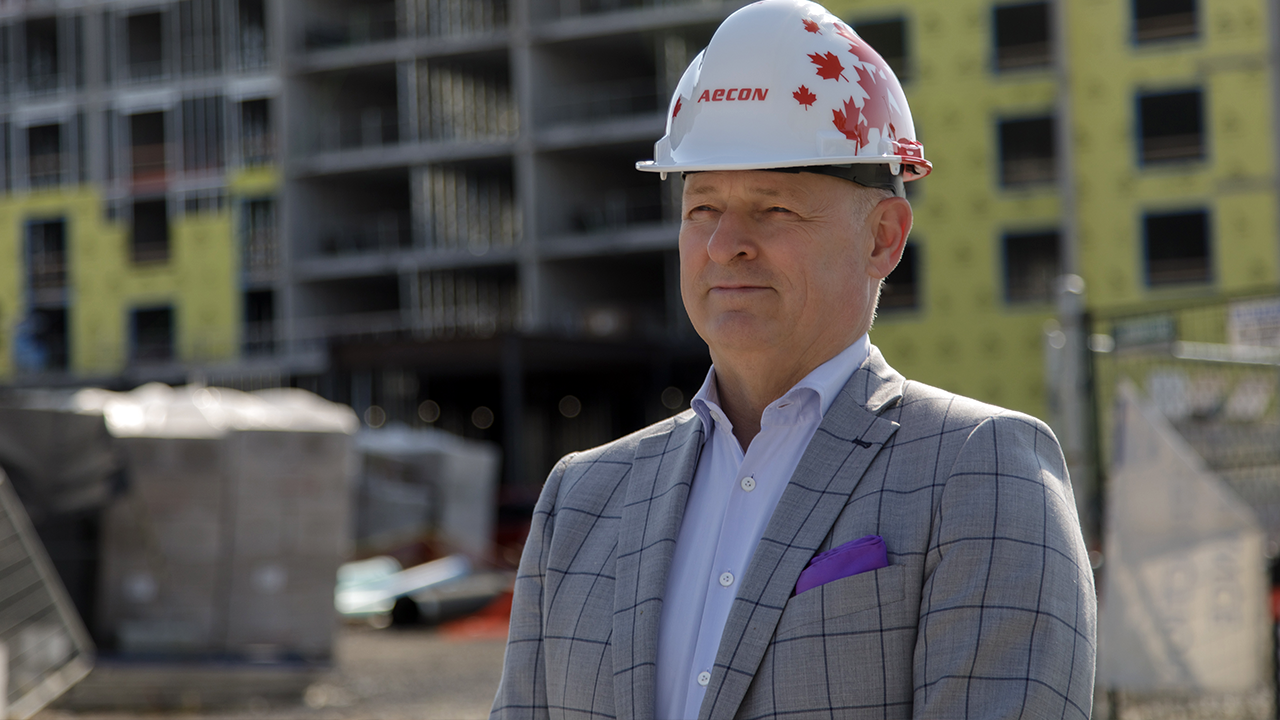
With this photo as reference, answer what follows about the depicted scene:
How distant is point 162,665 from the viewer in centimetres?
1088

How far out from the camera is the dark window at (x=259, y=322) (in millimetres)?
45188

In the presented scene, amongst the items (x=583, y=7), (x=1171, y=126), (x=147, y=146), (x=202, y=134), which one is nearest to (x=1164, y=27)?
(x=1171, y=126)

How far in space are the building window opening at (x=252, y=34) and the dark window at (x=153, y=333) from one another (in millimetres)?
8509

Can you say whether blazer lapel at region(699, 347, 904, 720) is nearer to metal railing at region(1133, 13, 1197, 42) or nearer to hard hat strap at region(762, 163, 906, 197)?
hard hat strap at region(762, 163, 906, 197)

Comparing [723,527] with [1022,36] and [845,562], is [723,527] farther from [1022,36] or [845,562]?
[1022,36]

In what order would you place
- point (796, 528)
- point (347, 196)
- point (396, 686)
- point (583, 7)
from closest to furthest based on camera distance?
point (796, 528) → point (396, 686) → point (583, 7) → point (347, 196)

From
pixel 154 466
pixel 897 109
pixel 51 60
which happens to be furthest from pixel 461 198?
pixel 897 109

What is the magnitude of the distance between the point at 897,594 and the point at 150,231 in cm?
4858

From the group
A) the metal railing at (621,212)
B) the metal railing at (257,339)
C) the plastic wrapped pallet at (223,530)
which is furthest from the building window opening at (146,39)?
the plastic wrapped pallet at (223,530)

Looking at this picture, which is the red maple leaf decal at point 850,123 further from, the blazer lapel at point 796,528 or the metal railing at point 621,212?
the metal railing at point 621,212

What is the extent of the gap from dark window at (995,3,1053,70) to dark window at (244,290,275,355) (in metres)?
23.7

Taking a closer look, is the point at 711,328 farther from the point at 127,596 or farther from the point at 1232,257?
the point at 1232,257

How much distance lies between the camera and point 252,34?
4684cm

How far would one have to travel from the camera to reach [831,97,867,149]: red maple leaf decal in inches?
82.0
